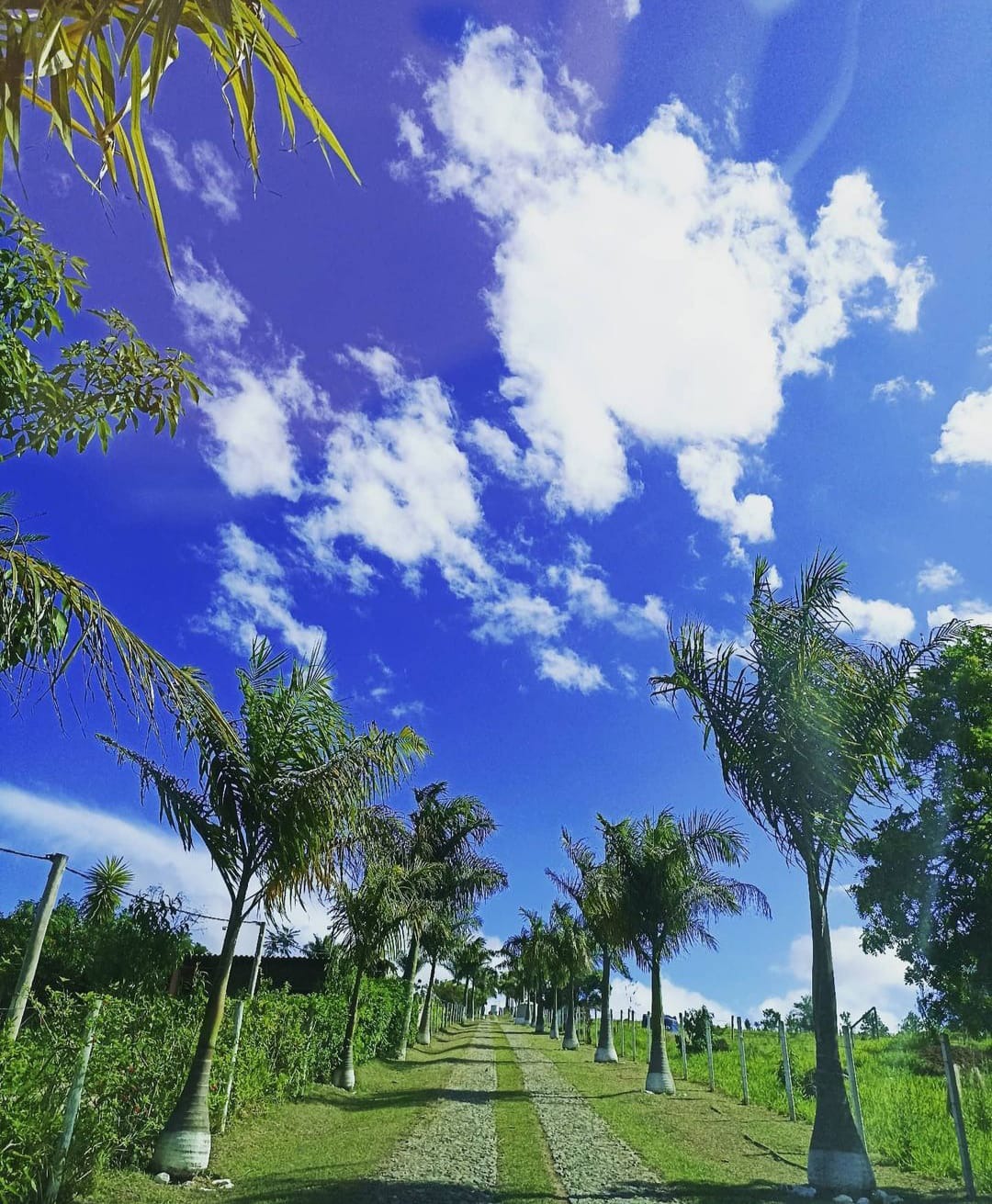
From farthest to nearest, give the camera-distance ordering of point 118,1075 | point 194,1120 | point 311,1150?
point 311,1150 < point 194,1120 < point 118,1075

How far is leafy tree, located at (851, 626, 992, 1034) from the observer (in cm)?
1130

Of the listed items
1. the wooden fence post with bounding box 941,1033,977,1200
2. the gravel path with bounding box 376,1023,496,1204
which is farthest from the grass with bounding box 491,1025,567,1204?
the wooden fence post with bounding box 941,1033,977,1200

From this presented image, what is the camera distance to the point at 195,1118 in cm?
761

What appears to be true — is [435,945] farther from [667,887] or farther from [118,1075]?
[118,1075]

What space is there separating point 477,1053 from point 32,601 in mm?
29453

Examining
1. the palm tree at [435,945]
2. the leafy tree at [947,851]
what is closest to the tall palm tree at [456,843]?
the palm tree at [435,945]

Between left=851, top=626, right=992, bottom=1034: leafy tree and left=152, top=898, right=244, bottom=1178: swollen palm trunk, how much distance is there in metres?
9.43

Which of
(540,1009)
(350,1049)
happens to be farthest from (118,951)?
(540,1009)

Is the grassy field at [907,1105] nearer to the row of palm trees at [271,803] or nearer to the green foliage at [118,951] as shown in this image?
the row of palm trees at [271,803]

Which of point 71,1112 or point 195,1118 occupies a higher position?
point 71,1112

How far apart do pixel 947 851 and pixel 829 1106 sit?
522 cm

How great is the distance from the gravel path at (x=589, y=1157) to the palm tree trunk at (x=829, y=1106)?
170cm

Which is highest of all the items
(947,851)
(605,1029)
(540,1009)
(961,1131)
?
(947,851)

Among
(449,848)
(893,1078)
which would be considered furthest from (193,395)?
(449,848)
